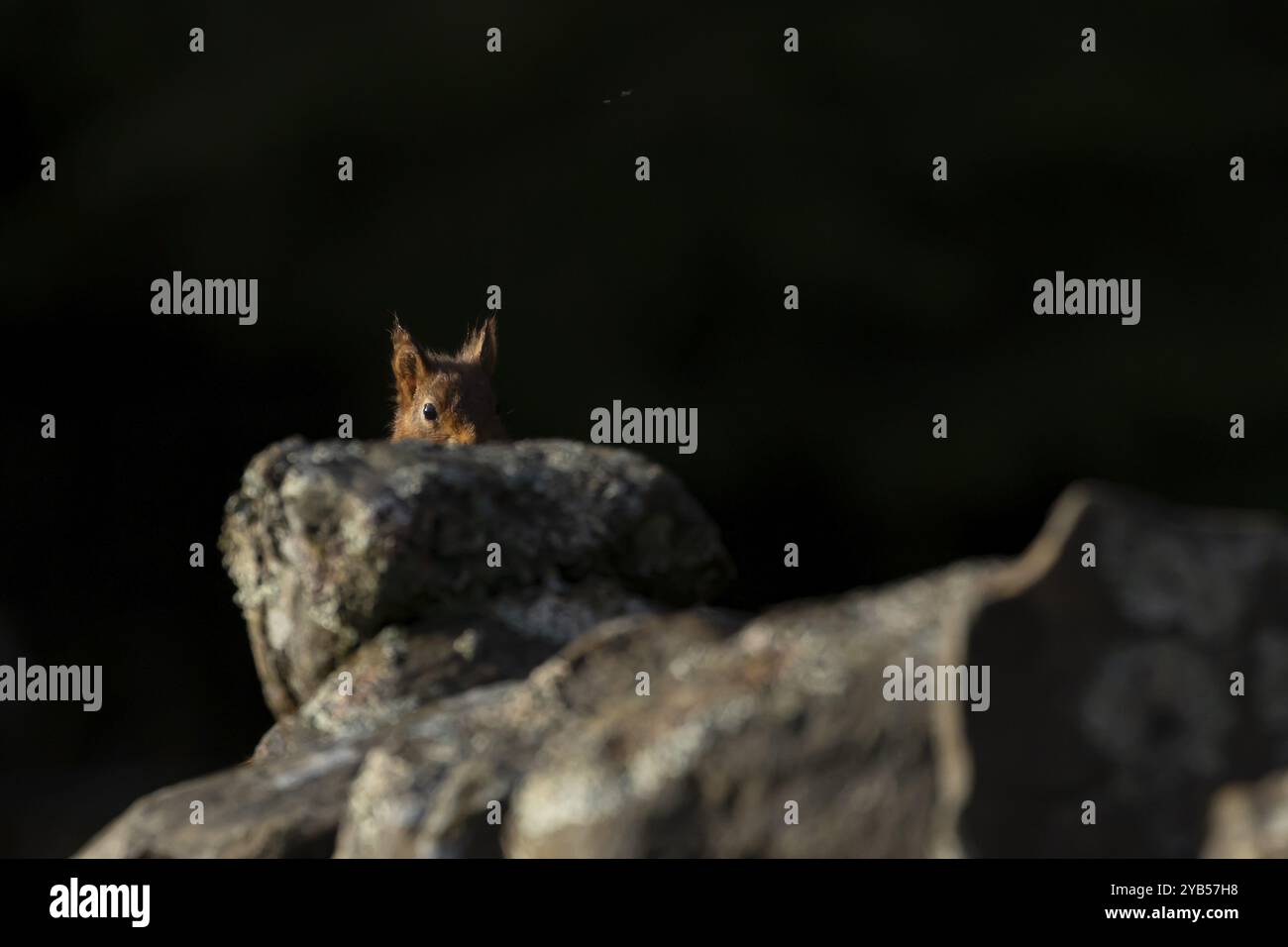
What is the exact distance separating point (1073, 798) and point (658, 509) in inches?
78.0

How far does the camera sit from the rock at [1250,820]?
2.11 meters

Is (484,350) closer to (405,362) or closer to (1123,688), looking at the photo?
(405,362)

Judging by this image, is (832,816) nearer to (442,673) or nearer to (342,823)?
(342,823)

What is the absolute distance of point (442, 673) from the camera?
373 centimetres

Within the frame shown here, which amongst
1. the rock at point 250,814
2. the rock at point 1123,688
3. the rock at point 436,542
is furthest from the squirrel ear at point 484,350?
the rock at point 1123,688

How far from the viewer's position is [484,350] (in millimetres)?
5809

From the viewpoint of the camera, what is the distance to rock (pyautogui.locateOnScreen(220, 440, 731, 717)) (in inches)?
148

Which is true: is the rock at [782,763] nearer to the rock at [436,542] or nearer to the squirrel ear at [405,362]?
the rock at [436,542]

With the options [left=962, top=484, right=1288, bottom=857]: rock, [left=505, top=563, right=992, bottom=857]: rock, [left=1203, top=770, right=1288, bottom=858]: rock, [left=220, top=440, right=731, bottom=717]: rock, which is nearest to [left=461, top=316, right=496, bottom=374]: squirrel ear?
[left=220, top=440, right=731, bottom=717]: rock

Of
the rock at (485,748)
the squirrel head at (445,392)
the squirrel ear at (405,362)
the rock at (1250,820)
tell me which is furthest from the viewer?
the squirrel ear at (405,362)

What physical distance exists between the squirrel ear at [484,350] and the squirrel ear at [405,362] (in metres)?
0.20

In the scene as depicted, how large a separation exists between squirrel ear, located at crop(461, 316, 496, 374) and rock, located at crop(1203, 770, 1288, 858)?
387cm

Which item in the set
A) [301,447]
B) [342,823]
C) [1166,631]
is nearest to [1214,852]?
[1166,631]

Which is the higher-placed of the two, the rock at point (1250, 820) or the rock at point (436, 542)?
the rock at point (436, 542)
